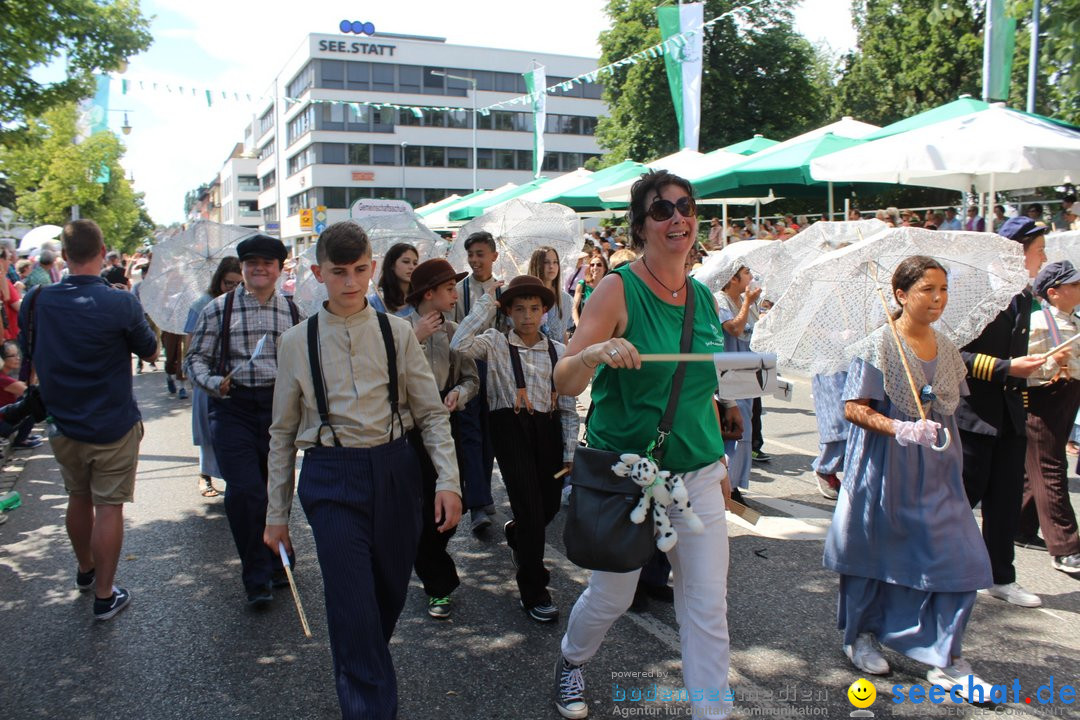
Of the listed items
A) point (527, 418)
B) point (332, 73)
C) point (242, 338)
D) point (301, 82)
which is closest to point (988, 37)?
point (527, 418)

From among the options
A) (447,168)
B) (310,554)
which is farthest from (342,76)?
(310,554)

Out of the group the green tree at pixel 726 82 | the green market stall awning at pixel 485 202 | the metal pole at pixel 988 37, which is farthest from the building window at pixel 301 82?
the metal pole at pixel 988 37

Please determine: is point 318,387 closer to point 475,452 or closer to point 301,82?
point 475,452

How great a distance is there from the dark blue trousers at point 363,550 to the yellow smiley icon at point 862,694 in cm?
180

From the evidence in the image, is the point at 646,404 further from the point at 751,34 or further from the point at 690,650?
the point at 751,34

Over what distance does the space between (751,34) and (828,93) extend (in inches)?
283

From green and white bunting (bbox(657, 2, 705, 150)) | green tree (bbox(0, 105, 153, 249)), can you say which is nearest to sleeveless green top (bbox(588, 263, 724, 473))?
green and white bunting (bbox(657, 2, 705, 150))

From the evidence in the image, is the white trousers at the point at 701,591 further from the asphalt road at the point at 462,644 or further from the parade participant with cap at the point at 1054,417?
the parade participant with cap at the point at 1054,417

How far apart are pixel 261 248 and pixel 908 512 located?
3.41 m

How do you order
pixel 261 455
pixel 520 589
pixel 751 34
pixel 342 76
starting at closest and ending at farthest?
pixel 520 589 < pixel 261 455 < pixel 751 34 < pixel 342 76

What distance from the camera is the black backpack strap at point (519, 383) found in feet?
14.4

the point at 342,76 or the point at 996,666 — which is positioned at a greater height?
the point at 342,76

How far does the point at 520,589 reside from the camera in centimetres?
429

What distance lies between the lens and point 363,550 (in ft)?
9.72
